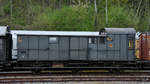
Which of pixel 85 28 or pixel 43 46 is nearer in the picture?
pixel 43 46

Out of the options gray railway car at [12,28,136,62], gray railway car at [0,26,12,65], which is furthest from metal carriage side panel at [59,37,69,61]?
gray railway car at [0,26,12,65]

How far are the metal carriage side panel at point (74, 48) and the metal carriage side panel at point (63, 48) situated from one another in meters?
0.30

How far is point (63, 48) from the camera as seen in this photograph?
46.9ft

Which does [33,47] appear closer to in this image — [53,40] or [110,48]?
[53,40]

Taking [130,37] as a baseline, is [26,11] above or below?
above

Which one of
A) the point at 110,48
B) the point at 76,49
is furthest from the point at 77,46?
the point at 110,48

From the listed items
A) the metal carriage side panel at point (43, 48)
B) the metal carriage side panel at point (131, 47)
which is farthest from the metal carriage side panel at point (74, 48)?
the metal carriage side panel at point (131, 47)

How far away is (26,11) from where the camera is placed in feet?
138

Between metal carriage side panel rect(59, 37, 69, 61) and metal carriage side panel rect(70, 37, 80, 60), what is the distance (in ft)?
0.98

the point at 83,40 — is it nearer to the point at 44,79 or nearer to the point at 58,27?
the point at 44,79

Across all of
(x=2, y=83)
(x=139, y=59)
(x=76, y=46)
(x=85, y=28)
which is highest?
(x=85, y=28)

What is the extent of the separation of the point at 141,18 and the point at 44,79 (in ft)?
94.2

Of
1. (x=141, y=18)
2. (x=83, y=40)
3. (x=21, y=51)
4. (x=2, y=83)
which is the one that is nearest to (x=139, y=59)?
(x=83, y=40)

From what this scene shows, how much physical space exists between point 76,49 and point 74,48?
0.17 metres
